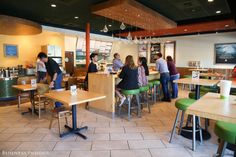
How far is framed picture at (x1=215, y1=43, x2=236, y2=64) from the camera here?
333 inches

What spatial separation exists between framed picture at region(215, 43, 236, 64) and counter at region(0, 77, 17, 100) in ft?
30.2

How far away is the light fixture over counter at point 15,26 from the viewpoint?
5.07 m

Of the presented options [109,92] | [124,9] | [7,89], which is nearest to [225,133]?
[109,92]

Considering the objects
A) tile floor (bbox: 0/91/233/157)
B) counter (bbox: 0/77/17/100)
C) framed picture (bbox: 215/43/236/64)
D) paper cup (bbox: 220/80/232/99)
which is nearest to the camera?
paper cup (bbox: 220/80/232/99)

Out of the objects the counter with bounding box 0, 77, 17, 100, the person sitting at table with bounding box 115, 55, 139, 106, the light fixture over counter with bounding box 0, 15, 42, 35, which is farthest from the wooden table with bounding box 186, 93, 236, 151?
the counter with bounding box 0, 77, 17, 100

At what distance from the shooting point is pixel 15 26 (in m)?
5.59

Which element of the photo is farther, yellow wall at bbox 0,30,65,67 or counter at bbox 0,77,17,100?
yellow wall at bbox 0,30,65,67

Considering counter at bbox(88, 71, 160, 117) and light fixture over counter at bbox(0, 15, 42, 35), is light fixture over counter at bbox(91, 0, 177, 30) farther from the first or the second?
light fixture over counter at bbox(0, 15, 42, 35)

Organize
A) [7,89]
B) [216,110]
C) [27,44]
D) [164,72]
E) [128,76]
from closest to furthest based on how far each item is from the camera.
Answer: [216,110] < [128,76] < [164,72] < [7,89] < [27,44]

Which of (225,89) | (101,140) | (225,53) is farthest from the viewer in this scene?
(225,53)

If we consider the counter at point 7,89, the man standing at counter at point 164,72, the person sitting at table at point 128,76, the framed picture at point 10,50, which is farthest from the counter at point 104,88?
the framed picture at point 10,50

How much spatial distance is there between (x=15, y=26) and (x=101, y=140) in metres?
4.86

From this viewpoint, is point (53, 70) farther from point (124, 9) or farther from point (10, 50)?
point (10, 50)

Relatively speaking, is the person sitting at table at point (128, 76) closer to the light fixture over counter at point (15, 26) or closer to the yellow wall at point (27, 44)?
the light fixture over counter at point (15, 26)
